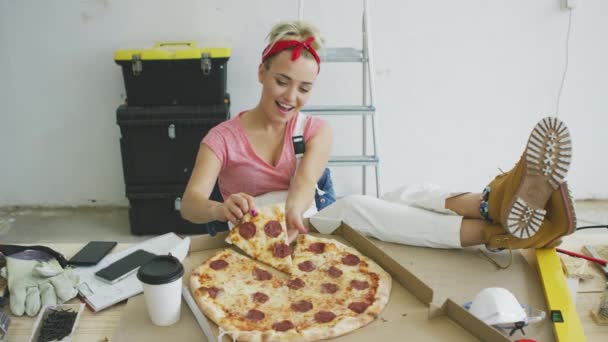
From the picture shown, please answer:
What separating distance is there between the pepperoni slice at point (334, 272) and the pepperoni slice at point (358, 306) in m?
0.13

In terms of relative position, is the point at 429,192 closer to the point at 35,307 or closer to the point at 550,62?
the point at 35,307

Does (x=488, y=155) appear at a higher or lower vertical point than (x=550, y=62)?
lower

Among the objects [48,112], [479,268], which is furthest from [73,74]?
[479,268]

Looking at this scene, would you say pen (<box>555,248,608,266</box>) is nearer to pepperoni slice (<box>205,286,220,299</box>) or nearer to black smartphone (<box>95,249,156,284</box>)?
pepperoni slice (<box>205,286,220,299</box>)

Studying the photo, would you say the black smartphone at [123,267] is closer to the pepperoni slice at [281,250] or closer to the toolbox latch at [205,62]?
the pepperoni slice at [281,250]

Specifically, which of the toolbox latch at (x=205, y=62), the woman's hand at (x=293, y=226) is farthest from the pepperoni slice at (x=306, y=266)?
the toolbox latch at (x=205, y=62)

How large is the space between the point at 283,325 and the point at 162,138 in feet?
5.98

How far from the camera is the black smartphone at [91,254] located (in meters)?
1.25

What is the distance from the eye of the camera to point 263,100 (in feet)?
5.26

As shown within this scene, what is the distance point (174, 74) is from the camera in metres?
2.53

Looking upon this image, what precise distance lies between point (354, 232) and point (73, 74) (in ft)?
7.32

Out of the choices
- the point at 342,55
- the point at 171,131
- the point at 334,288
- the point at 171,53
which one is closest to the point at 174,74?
the point at 171,53

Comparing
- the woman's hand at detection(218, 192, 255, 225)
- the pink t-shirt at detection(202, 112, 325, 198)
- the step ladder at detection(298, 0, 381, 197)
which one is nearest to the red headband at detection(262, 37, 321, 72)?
the pink t-shirt at detection(202, 112, 325, 198)

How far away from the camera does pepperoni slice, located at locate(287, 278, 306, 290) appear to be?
1.15 m
